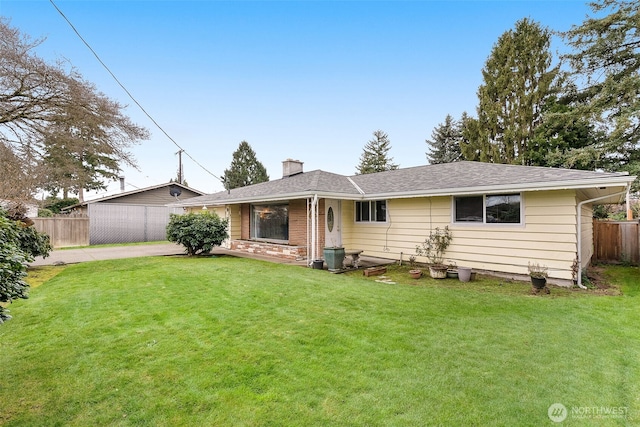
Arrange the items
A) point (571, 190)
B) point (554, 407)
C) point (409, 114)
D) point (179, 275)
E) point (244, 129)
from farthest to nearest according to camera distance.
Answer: point (244, 129)
point (409, 114)
point (179, 275)
point (571, 190)
point (554, 407)

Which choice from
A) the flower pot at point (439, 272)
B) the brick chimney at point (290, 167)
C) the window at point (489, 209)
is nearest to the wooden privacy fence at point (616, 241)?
the window at point (489, 209)

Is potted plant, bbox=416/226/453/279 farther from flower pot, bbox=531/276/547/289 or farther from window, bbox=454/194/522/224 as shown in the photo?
flower pot, bbox=531/276/547/289

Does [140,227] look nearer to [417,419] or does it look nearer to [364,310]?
[364,310]

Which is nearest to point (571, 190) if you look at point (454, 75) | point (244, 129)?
point (454, 75)

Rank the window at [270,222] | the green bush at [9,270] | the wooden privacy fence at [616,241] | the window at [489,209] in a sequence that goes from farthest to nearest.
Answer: the window at [270,222], the wooden privacy fence at [616,241], the window at [489,209], the green bush at [9,270]

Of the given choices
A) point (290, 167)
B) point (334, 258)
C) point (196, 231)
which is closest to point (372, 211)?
point (334, 258)

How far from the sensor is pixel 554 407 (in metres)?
2.60

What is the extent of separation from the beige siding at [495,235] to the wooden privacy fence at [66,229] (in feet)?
55.5

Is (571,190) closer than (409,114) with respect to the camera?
Yes

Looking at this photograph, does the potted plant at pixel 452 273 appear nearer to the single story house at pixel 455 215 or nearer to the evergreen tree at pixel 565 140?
the single story house at pixel 455 215

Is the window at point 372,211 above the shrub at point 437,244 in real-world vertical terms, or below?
above

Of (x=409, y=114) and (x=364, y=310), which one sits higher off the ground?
(x=409, y=114)

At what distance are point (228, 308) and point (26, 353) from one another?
2.54m

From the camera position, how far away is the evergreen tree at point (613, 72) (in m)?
13.7
